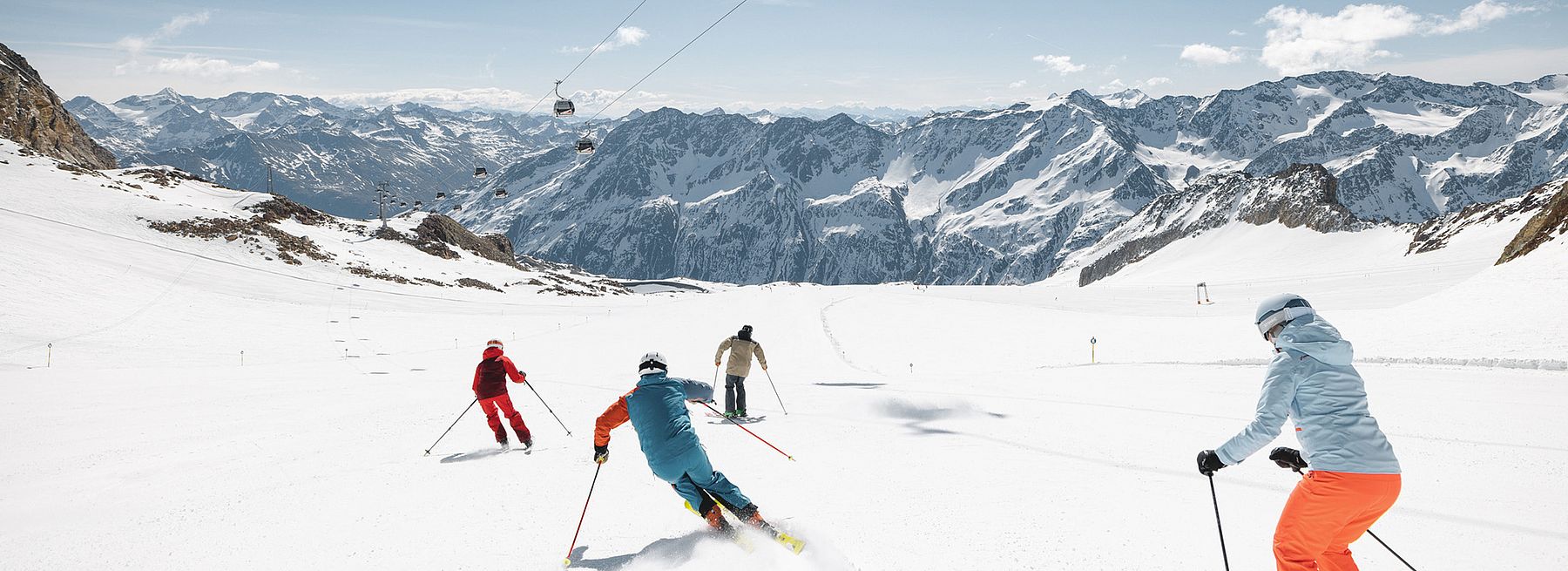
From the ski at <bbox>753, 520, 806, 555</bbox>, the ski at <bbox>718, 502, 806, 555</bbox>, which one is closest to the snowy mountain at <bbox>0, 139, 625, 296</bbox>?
the ski at <bbox>718, 502, 806, 555</bbox>

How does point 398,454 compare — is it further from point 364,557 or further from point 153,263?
point 153,263

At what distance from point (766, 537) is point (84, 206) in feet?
245

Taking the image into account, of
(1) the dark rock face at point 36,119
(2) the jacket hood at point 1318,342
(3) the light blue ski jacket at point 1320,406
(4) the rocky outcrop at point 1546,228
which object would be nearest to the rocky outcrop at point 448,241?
(1) the dark rock face at point 36,119

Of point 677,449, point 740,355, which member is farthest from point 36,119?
point 677,449

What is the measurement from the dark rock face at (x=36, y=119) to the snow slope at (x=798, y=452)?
81.1 m

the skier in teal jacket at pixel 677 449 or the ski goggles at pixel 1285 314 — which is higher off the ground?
the ski goggles at pixel 1285 314

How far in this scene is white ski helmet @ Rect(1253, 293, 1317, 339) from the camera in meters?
5.78

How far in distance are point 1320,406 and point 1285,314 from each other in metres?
0.77

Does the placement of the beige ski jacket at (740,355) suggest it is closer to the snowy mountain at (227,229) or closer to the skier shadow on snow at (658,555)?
the skier shadow on snow at (658,555)

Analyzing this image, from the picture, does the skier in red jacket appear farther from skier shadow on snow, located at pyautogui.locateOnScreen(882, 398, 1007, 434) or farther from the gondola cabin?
the gondola cabin

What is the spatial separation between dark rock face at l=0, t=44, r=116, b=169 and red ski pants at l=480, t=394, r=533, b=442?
3926 inches

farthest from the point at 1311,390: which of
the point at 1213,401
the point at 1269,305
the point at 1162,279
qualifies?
the point at 1162,279

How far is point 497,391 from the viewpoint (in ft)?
39.9

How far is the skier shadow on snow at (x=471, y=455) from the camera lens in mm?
11656
